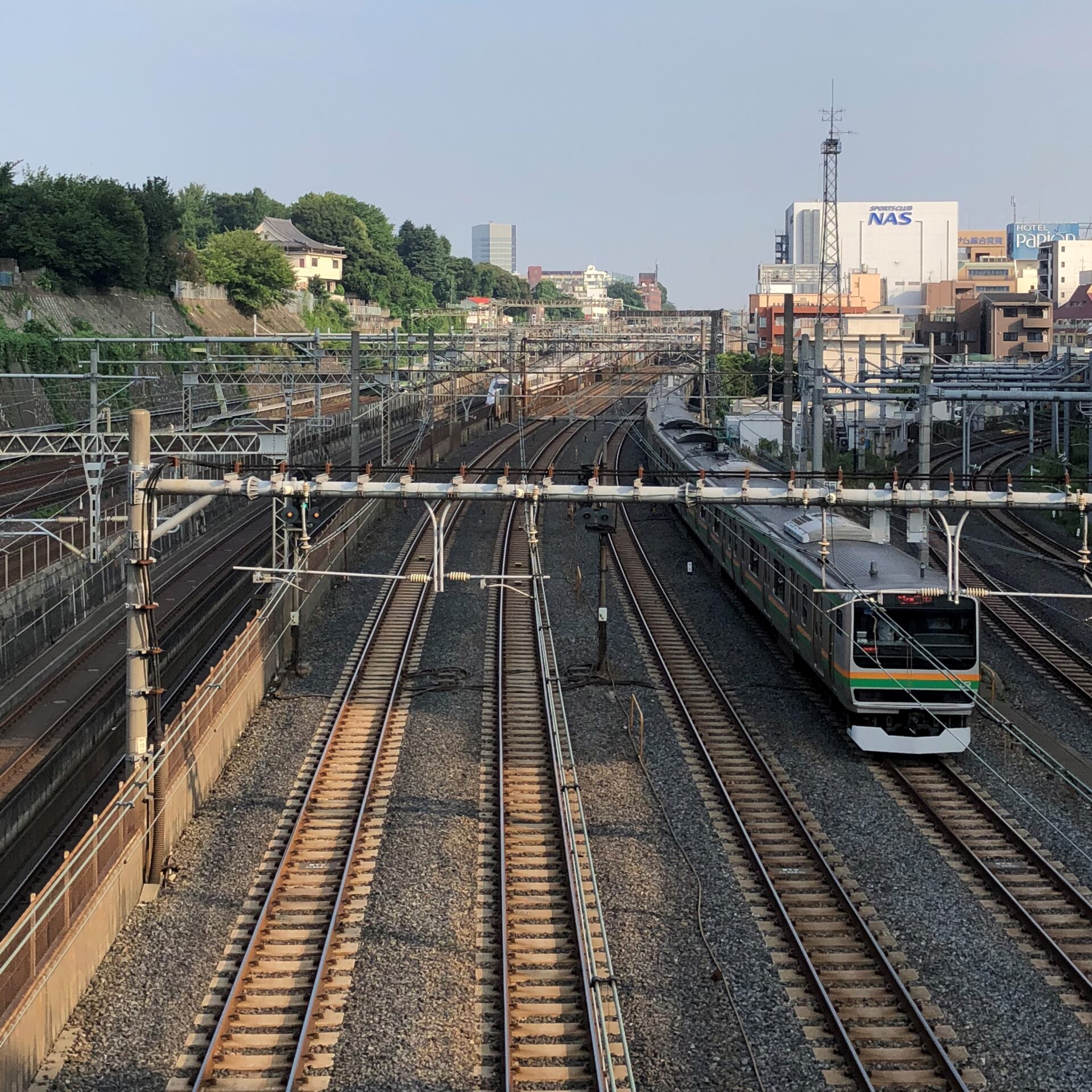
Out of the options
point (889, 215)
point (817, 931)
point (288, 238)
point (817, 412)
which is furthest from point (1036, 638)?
point (889, 215)

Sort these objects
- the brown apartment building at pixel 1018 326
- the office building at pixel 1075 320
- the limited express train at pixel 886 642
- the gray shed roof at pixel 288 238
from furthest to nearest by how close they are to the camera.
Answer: the gray shed roof at pixel 288 238 → the office building at pixel 1075 320 → the brown apartment building at pixel 1018 326 → the limited express train at pixel 886 642

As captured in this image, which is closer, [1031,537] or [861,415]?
[1031,537]

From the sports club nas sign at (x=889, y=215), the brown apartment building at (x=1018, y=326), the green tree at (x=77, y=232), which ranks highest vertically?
the sports club nas sign at (x=889, y=215)

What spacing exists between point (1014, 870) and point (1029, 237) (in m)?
168

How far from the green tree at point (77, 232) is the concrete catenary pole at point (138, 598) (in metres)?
41.5

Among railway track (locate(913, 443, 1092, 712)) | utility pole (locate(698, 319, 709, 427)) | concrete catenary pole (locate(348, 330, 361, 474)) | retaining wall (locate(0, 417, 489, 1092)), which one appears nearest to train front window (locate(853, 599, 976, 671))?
railway track (locate(913, 443, 1092, 712))

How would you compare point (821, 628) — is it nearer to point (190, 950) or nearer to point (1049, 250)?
point (190, 950)

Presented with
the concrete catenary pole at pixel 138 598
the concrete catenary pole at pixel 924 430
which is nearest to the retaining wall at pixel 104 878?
the concrete catenary pole at pixel 138 598

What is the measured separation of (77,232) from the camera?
51438mm

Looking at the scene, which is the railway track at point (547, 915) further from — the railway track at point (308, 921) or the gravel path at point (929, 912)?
the gravel path at point (929, 912)

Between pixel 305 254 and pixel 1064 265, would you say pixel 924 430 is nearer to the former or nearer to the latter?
pixel 305 254

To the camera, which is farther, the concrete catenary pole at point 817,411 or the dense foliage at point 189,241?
the dense foliage at point 189,241

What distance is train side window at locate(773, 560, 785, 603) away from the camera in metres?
19.1

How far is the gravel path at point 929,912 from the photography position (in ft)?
30.6
